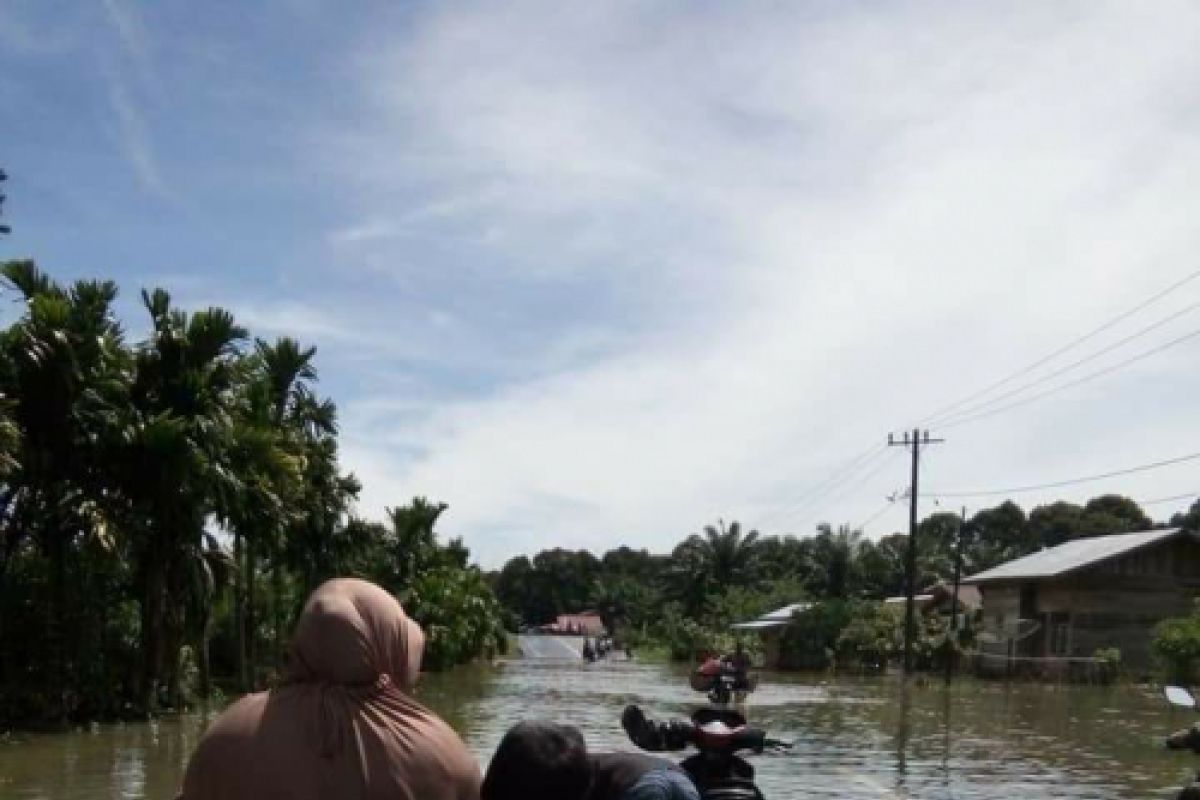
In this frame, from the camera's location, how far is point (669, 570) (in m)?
84.7

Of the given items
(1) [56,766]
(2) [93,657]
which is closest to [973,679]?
(2) [93,657]

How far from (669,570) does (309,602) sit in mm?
82454

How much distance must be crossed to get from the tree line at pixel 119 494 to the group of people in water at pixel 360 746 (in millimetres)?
15073

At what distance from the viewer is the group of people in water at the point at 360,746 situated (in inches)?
111

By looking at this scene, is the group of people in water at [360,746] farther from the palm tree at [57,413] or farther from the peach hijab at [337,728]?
the palm tree at [57,413]

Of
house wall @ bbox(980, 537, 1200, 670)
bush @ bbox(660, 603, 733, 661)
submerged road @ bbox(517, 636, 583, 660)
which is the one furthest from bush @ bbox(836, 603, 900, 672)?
submerged road @ bbox(517, 636, 583, 660)

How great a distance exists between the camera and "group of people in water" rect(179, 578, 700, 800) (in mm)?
2818

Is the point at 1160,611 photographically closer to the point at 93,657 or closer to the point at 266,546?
the point at 266,546

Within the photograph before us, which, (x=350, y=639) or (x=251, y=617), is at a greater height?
(x=251, y=617)

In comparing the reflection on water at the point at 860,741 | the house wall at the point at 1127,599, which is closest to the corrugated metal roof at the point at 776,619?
the house wall at the point at 1127,599

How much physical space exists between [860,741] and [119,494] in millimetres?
12086

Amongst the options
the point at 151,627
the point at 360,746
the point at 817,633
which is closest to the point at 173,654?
the point at 151,627

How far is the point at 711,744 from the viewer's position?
3.48m

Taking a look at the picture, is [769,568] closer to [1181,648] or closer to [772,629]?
[772,629]
